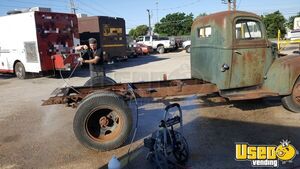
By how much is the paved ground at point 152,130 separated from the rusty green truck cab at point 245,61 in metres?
0.65

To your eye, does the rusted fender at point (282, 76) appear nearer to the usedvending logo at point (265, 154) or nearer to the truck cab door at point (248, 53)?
the truck cab door at point (248, 53)

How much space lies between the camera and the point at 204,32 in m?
7.03

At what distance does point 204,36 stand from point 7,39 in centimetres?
1107

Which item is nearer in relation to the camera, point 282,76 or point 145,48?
point 282,76

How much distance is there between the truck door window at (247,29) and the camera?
20.3 ft

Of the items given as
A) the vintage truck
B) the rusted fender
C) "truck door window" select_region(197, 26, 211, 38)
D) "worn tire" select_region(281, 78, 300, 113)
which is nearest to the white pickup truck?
"truck door window" select_region(197, 26, 211, 38)

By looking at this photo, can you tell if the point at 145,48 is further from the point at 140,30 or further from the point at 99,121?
the point at 140,30

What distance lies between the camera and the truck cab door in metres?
6.12

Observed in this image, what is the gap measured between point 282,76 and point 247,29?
1236mm

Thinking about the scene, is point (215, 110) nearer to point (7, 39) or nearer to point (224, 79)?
point (224, 79)

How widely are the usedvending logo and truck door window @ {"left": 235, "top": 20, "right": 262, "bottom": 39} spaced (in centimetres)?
246

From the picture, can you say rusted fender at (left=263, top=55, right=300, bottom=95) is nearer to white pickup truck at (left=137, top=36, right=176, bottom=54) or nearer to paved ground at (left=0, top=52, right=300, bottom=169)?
paved ground at (left=0, top=52, right=300, bottom=169)

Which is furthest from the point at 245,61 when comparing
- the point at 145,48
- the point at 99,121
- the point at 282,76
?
the point at 145,48

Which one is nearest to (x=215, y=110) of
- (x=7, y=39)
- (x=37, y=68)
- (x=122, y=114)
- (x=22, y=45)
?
(x=122, y=114)
